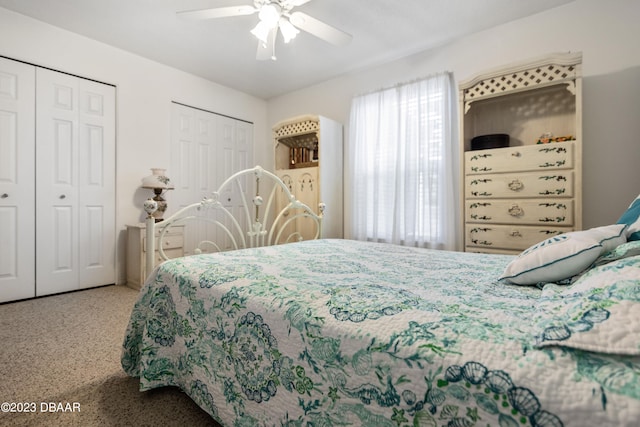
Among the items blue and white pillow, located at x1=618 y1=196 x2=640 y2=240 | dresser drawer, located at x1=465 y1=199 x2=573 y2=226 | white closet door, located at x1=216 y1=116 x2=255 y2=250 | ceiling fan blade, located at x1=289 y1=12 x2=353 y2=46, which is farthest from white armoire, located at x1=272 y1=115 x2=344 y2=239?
blue and white pillow, located at x1=618 y1=196 x2=640 y2=240

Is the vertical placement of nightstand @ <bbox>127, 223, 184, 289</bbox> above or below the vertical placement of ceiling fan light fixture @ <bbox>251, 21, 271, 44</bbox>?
below

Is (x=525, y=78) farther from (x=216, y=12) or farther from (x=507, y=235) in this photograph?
(x=216, y=12)

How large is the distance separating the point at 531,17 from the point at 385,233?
237 cm

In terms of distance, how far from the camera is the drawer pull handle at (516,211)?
7.80 ft

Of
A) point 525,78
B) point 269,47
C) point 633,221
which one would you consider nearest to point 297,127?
point 269,47

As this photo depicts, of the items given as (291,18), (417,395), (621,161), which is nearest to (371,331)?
(417,395)

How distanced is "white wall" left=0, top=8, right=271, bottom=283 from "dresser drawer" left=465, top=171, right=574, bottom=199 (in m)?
3.37

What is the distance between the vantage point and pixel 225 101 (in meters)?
4.28

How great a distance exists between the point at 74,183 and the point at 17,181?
1.32 ft

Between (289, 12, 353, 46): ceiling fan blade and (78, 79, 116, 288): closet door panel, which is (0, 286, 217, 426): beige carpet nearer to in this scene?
(78, 79, 116, 288): closet door panel

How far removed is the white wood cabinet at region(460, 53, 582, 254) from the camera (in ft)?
7.22

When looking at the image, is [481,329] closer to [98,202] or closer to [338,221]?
[338,221]

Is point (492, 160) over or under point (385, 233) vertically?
over

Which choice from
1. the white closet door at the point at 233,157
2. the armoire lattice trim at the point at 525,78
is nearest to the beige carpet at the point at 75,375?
the white closet door at the point at 233,157
